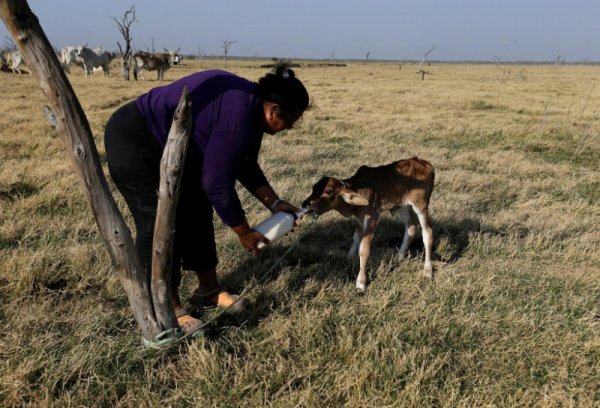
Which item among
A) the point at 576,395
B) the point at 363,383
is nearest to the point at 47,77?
the point at 363,383

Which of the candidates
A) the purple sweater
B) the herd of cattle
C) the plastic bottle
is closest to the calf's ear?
the plastic bottle

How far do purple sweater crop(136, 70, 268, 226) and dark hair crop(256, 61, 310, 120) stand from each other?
7 cm

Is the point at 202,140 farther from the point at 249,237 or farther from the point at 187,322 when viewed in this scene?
the point at 187,322

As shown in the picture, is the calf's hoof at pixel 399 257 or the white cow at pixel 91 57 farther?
the white cow at pixel 91 57

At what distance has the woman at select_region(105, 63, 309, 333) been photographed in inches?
105

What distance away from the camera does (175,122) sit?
233 centimetres

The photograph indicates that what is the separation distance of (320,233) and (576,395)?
2.96 meters

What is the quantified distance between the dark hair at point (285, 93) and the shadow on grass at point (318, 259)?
1160 millimetres

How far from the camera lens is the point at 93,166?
2465 mm

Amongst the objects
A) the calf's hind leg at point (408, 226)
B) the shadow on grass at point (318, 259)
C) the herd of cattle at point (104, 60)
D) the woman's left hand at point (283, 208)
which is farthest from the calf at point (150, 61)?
the woman's left hand at point (283, 208)

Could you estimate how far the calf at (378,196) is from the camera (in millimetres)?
4094

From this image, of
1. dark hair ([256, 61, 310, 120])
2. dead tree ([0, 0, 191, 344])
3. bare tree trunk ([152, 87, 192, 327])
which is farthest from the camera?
dark hair ([256, 61, 310, 120])

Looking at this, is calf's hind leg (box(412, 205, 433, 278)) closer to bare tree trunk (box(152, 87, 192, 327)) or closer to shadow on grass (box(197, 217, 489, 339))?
shadow on grass (box(197, 217, 489, 339))

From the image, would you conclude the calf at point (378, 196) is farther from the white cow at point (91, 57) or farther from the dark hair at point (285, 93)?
the white cow at point (91, 57)
